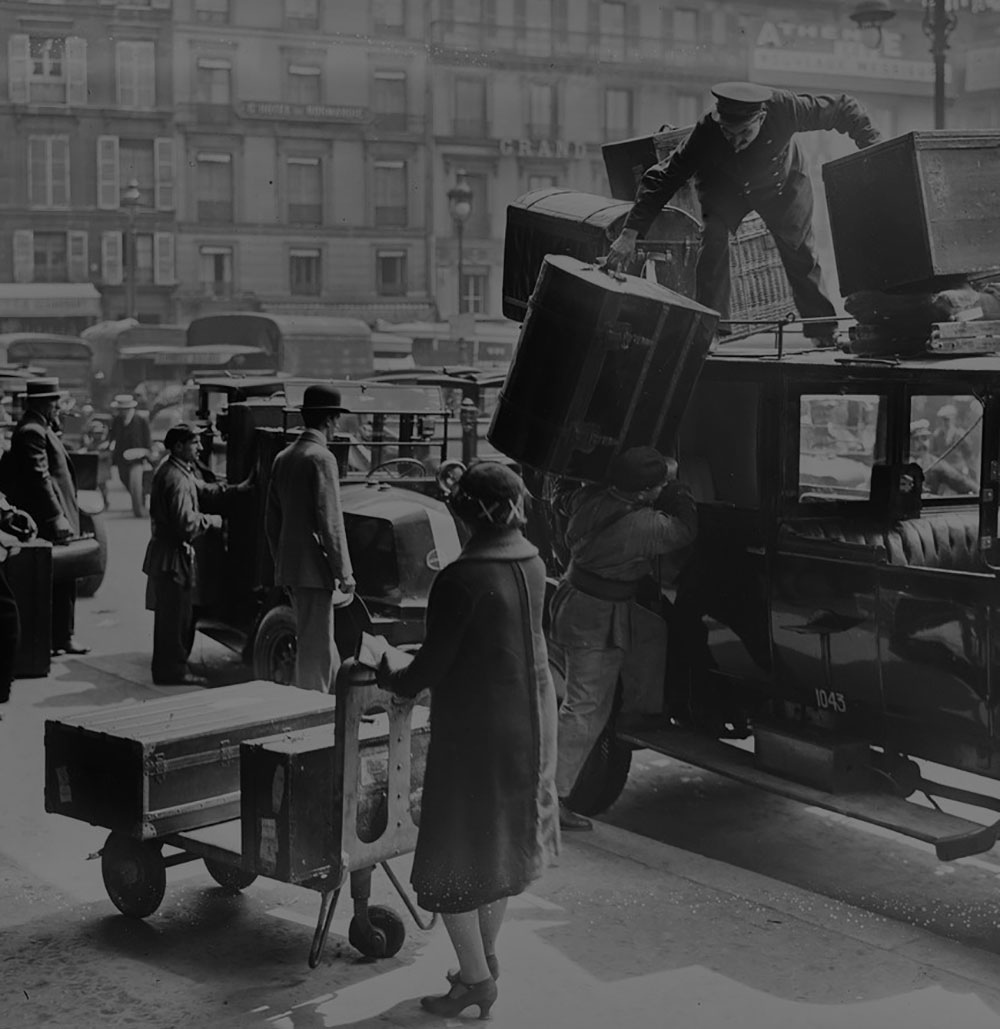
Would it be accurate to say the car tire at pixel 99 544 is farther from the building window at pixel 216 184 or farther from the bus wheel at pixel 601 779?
the building window at pixel 216 184

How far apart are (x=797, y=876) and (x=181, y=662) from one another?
5.41 metres

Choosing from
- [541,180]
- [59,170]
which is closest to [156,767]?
[541,180]

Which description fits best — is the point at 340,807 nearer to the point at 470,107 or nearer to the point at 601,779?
the point at 601,779

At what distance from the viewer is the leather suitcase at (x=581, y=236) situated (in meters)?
8.49

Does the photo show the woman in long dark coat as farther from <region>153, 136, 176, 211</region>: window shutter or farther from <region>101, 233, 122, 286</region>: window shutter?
<region>101, 233, 122, 286</region>: window shutter

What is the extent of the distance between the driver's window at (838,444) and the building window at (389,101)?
2056cm

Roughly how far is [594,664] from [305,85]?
69.1 feet

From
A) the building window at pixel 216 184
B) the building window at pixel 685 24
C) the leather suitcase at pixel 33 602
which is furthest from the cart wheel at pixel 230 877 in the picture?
the building window at pixel 216 184

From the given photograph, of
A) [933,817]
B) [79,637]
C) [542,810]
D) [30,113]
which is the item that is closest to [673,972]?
[542,810]

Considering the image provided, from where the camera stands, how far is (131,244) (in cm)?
3053

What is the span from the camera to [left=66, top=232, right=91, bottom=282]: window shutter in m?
30.7

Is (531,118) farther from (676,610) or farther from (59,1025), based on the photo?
(59,1025)

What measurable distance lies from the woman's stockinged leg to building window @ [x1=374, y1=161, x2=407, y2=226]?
2447 cm

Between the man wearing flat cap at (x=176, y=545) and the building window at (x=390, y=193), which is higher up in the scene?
the building window at (x=390, y=193)
